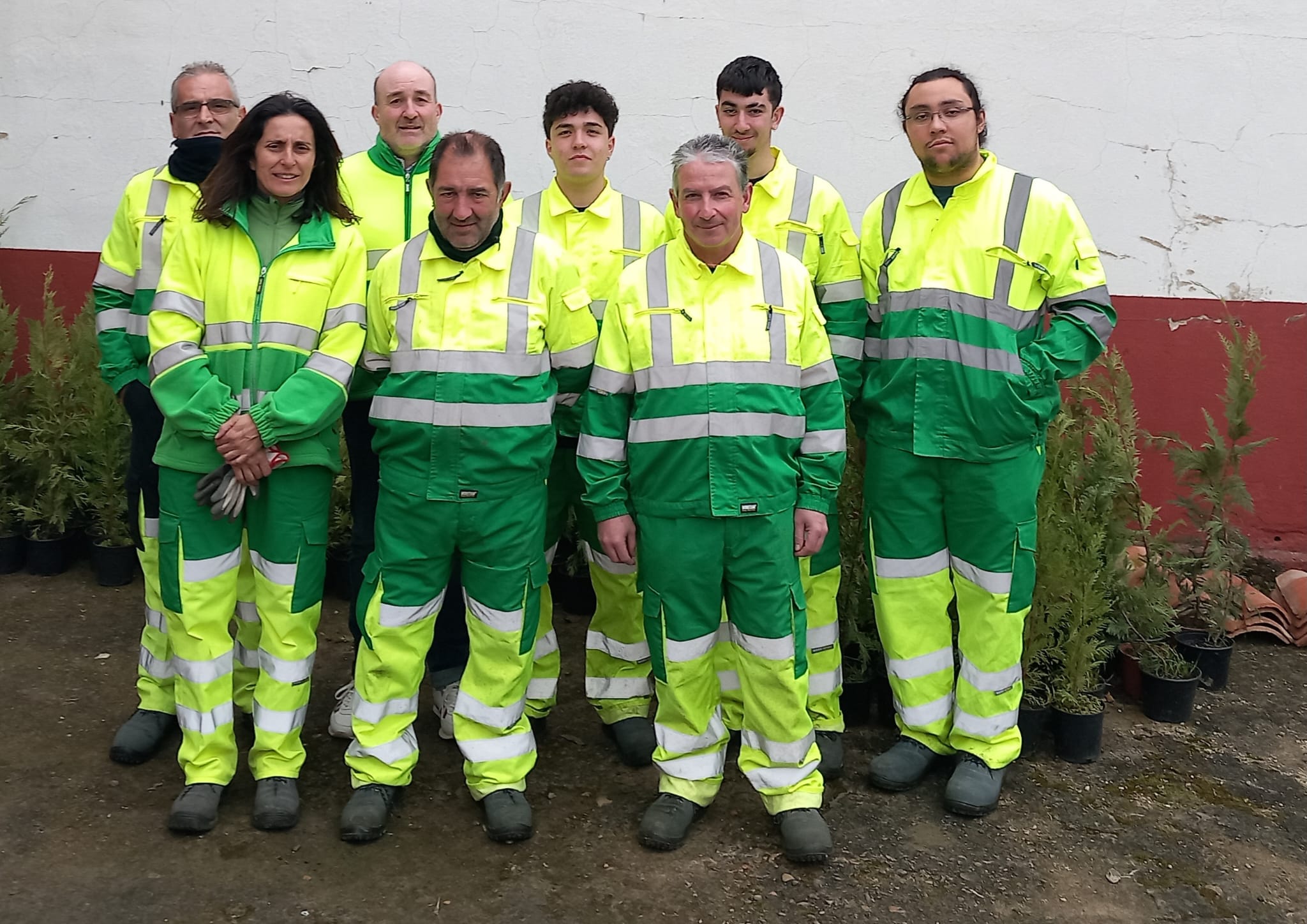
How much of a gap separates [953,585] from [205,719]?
2.63m

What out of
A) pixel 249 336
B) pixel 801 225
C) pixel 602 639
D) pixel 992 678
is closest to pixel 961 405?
pixel 801 225

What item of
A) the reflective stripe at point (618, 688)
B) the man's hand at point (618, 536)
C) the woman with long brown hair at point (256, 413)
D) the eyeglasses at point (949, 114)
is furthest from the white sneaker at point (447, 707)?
the eyeglasses at point (949, 114)

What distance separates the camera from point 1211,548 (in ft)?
Answer: 17.0

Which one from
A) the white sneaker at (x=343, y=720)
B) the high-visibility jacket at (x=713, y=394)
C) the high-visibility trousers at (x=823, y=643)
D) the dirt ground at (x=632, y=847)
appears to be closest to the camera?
the dirt ground at (x=632, y=847)

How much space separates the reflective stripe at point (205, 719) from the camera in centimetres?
370

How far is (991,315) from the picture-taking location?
382 centimetres

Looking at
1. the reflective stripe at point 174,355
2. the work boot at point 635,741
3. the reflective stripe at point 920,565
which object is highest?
the reflective stripe at point 174,355

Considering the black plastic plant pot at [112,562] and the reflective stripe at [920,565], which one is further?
the black plastic plant pot at [112,562]

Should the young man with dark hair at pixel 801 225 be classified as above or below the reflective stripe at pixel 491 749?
above

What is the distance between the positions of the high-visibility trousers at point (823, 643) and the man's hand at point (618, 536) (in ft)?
2.54

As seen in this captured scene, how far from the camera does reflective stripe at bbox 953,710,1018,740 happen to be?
407 centimetres

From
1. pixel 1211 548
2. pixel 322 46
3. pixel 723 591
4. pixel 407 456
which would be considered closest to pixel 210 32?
pixel 322 46

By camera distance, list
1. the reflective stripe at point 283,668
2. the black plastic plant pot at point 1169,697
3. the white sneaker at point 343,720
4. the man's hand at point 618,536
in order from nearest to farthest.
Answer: the man's hand at point 618,536, the reflective stripe at point 283,668, the white sneaker at point 343,720, the black plastic plant pot at point 1169,697

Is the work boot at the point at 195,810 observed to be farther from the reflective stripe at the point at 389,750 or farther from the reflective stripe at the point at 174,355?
the reflective stripe at the point at 174,355
